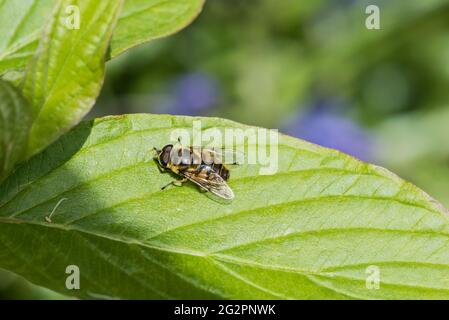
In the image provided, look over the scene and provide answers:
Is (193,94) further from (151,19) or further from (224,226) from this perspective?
(224,226)

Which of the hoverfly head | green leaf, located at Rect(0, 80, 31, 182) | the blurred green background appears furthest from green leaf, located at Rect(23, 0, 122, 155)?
the blurred green background

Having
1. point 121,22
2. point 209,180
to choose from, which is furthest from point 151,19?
point 209,180

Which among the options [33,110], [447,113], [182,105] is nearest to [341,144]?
[447,113]

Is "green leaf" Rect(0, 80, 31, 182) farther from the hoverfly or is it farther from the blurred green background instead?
the blurred green background

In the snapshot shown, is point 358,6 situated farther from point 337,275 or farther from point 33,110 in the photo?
point 33,110

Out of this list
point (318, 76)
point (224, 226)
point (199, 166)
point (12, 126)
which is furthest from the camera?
point (318, 76)

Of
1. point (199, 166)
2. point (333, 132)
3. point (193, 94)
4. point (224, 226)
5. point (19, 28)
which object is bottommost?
point (224, 226)

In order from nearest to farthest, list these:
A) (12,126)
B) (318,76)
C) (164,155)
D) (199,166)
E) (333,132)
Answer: (12,126) → (164,155) → (199,166) → (333,132) → (318,76)

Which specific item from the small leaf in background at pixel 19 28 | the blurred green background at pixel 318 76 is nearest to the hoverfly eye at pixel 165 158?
the small leaf in background at pixel 19 28
